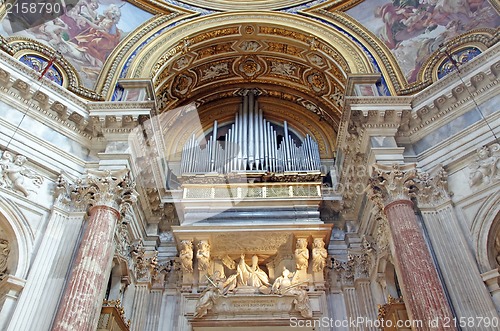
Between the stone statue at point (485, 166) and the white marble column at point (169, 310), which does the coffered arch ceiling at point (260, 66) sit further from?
the white marble column at point (169, 310)

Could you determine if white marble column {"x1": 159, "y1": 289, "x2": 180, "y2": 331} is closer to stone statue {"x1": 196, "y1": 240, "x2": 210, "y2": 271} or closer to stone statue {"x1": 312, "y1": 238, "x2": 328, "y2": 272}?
stone statue {"x1": 196, "y1": 240, "x2": 210, "y2": 271}

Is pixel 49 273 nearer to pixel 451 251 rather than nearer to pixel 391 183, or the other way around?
pixel 391 183

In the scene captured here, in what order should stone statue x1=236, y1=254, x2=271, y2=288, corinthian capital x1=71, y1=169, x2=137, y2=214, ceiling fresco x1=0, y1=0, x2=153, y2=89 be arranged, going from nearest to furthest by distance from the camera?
Result: corinthian capital x1=71, y1=169, x2=137, y2=214
stone statue x1=236, y1=254, x2=271, y2=288
ceiling fresco x1=0, y1=0, x2=153, y2=89

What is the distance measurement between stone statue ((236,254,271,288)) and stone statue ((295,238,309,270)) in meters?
0.78

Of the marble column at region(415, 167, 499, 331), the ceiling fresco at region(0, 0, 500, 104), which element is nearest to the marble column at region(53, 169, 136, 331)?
the ceiling fresco at region(0, 0, 500, 104)

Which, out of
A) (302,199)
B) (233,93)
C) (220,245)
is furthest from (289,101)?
(220,245)

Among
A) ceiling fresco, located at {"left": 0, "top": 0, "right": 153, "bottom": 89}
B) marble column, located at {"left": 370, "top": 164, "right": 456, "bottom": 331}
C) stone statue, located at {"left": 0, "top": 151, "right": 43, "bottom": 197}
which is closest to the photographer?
marble column, located at {"left": 370, "top": 164, "right": 456, "bottom": 331}

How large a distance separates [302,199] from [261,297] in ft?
8.04

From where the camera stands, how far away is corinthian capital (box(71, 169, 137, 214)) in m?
7.89

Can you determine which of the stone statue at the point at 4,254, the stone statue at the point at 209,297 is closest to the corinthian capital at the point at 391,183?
the stone statue at the point at 209,297

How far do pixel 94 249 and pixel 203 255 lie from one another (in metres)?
2.99

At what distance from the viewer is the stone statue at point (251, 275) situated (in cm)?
961

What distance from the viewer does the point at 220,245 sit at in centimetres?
1013

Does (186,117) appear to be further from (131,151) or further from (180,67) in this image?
(131,151)
